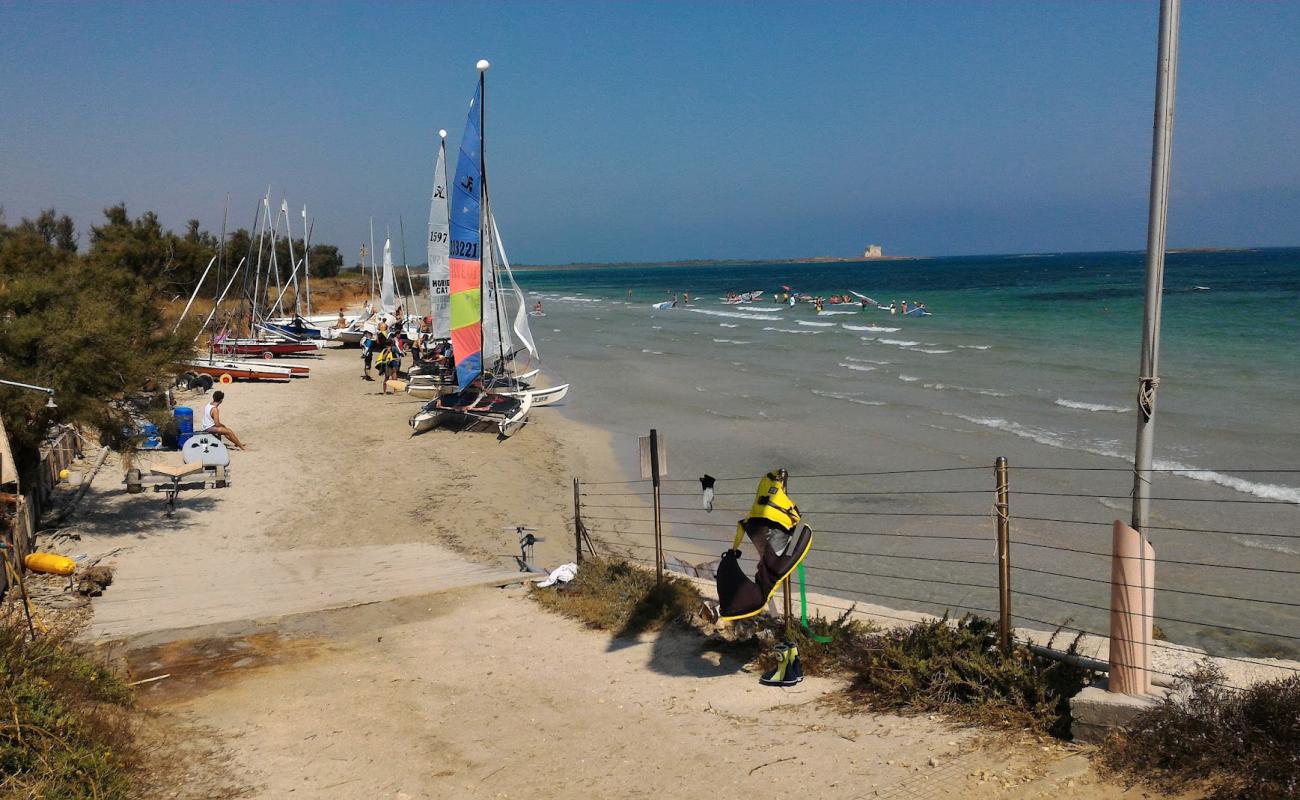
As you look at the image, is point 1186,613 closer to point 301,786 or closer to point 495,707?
point 495,707

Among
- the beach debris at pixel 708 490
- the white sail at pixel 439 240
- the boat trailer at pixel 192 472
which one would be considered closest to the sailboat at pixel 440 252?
the white sail at pixel 439 240

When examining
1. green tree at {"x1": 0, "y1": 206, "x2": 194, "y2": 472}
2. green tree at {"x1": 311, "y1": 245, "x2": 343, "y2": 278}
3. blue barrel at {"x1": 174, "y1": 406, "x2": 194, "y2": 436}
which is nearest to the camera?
green tree at {"x1": 0, "y1": 206, "x2": 194, "y2": 472}

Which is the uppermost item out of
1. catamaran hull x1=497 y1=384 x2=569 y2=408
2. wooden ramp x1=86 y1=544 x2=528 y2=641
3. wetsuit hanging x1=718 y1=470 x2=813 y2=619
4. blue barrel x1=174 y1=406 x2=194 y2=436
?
wetsuit hanging x1=718 y1=470 x2=813 y2=619

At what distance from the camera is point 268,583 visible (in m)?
10.8

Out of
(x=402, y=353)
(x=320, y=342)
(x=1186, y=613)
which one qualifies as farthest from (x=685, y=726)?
(x=320, y=342)

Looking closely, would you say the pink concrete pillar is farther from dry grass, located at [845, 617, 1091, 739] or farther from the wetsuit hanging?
the wetsuit hanging

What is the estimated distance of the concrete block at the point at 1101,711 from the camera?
4.96 m

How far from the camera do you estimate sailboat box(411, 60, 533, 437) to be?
67.6 feet

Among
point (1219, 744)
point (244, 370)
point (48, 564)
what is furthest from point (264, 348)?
point (1219, 744)

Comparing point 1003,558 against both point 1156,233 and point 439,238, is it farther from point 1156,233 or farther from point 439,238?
point 439,238

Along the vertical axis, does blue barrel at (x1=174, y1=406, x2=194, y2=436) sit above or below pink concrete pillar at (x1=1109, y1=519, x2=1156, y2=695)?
below

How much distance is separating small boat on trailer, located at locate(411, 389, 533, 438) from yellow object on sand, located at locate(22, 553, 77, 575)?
1029 centimetres

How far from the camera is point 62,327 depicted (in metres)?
11.4

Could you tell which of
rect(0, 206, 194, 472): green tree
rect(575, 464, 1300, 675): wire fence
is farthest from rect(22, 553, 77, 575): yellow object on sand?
rect(575, 464, 1300, 675): wire fence
